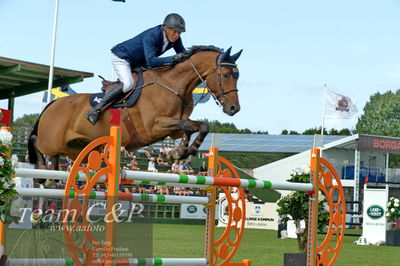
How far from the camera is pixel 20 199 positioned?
374cm

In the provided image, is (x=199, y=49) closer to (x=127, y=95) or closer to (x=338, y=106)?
(x=127, y=95)

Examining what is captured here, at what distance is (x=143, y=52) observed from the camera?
5922 millimetres

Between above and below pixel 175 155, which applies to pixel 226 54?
above

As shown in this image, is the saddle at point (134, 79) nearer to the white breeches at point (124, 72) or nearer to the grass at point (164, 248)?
the white breeches at point (124, 72)

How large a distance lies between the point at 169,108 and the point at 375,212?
843 cm

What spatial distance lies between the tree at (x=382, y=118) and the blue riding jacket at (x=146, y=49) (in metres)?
53.8

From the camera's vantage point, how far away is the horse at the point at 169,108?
17.8 feet

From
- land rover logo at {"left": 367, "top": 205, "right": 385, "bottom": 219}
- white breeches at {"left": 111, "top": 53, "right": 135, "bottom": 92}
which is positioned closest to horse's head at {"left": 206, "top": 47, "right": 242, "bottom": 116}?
white breeches at {"left": 111, "top": 53, "right": 135, "bottom": 92}

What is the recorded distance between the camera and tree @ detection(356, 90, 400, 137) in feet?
190

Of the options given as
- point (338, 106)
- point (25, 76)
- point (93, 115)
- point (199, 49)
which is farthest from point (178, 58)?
point (338, 106)

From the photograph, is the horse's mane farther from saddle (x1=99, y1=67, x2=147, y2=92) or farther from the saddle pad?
the saddle pad

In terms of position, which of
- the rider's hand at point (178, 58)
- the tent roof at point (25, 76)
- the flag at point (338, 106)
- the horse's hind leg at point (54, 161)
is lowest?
the horse's hind leg at point (54, 161)

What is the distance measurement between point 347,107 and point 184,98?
55.5ft

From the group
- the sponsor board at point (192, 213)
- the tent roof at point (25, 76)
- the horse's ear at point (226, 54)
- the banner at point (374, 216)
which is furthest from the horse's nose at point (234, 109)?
the sponsor board at point (192, 213)
